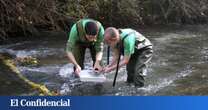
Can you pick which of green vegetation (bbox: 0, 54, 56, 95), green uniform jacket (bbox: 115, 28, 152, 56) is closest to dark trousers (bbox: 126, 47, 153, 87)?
green uniform jacket (bbox: 115, 28, 152, 56)

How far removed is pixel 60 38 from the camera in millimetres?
17719

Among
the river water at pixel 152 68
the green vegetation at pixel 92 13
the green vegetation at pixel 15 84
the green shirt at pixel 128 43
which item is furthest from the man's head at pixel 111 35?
the green vegetation at pixel 92 13

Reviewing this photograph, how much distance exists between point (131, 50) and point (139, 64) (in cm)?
66

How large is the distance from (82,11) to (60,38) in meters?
1.19

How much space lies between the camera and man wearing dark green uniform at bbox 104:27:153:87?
9180 mm

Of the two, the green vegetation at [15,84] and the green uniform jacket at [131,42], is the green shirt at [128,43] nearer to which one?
the green uniform jacket at [131,42]

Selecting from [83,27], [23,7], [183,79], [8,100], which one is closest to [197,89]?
[183,79]

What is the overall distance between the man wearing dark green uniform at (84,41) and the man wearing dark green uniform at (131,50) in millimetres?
318

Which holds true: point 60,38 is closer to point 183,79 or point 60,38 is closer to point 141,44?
point 183,79

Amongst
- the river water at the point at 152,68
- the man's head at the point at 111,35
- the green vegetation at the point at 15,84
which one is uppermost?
the man's head at the point at 111,35

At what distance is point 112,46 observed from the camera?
369 inches

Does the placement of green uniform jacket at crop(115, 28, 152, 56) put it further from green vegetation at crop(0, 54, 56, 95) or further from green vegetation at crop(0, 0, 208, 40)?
green vegetation at crop(0, 0, 208, 40)

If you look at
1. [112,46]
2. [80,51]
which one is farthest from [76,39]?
[112,46]

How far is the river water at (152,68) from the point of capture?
1058cm
